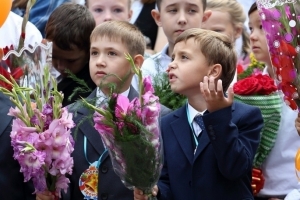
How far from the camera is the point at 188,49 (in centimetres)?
477

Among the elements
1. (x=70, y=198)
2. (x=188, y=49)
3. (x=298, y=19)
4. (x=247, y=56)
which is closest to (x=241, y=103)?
(x=188, y=49)

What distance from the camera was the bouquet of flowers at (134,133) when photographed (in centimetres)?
411

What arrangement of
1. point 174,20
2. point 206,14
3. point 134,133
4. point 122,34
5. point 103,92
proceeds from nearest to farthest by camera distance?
point 134,133 < point 103,92 < point 122,34 < point 174,20 < point 206,14

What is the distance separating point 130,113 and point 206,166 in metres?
0.68

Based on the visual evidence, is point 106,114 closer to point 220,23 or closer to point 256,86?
point 256,86

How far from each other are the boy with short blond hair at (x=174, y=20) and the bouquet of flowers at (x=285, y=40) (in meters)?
1.54

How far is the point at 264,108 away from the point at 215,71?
0.53m

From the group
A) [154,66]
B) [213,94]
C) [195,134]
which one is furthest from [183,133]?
[154,66]

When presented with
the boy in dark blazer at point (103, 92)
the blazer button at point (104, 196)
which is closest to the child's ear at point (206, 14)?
the boy in dark blazer at point (103, 92)

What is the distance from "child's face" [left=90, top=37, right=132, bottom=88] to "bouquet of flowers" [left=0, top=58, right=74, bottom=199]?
0.54 m

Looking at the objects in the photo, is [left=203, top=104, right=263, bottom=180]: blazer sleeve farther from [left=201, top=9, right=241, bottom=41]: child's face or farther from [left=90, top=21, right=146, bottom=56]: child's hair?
[left=201, top=9, right=241, bottom=41]: child's face

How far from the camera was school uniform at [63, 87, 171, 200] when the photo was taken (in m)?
4.75

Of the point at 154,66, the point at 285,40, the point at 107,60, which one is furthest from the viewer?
the point at 154,66

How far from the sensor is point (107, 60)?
195 inches
